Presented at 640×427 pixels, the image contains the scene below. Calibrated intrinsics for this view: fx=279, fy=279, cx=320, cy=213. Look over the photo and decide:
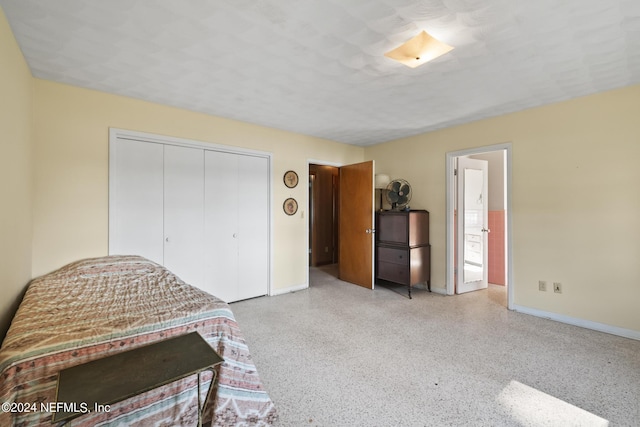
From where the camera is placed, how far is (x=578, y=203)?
285 cm

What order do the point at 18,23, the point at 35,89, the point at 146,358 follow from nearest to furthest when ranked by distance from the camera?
1. the point at 146,358
2. the point at 18,23
3. the point at 35,89

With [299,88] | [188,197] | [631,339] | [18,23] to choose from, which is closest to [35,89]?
[18,23]

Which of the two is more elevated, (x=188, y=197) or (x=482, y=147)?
(x=482, y=147)

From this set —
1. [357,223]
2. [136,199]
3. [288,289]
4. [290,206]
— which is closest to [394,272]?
[357,223]

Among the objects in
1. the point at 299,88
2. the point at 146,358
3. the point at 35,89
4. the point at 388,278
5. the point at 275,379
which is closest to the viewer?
the point at 146,358

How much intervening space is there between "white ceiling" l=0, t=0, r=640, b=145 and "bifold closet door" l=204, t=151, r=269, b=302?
0.78 m

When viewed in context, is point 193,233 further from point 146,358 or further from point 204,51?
point 146,358

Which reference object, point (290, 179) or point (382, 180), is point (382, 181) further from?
point (290, 179)

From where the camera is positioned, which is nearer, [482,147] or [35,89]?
[35,89]

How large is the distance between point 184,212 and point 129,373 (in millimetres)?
→ 2395

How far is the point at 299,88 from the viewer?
2.64 m

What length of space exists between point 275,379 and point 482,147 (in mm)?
3489

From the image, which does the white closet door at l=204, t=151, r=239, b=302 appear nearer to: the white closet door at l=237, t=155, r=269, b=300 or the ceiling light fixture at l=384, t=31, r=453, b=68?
the white closet door at l=237, t=155, r=269, b=300

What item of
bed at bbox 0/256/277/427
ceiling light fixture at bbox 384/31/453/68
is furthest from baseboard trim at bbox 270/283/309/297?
ceiling light fixture at bbox 384/31/453/68
